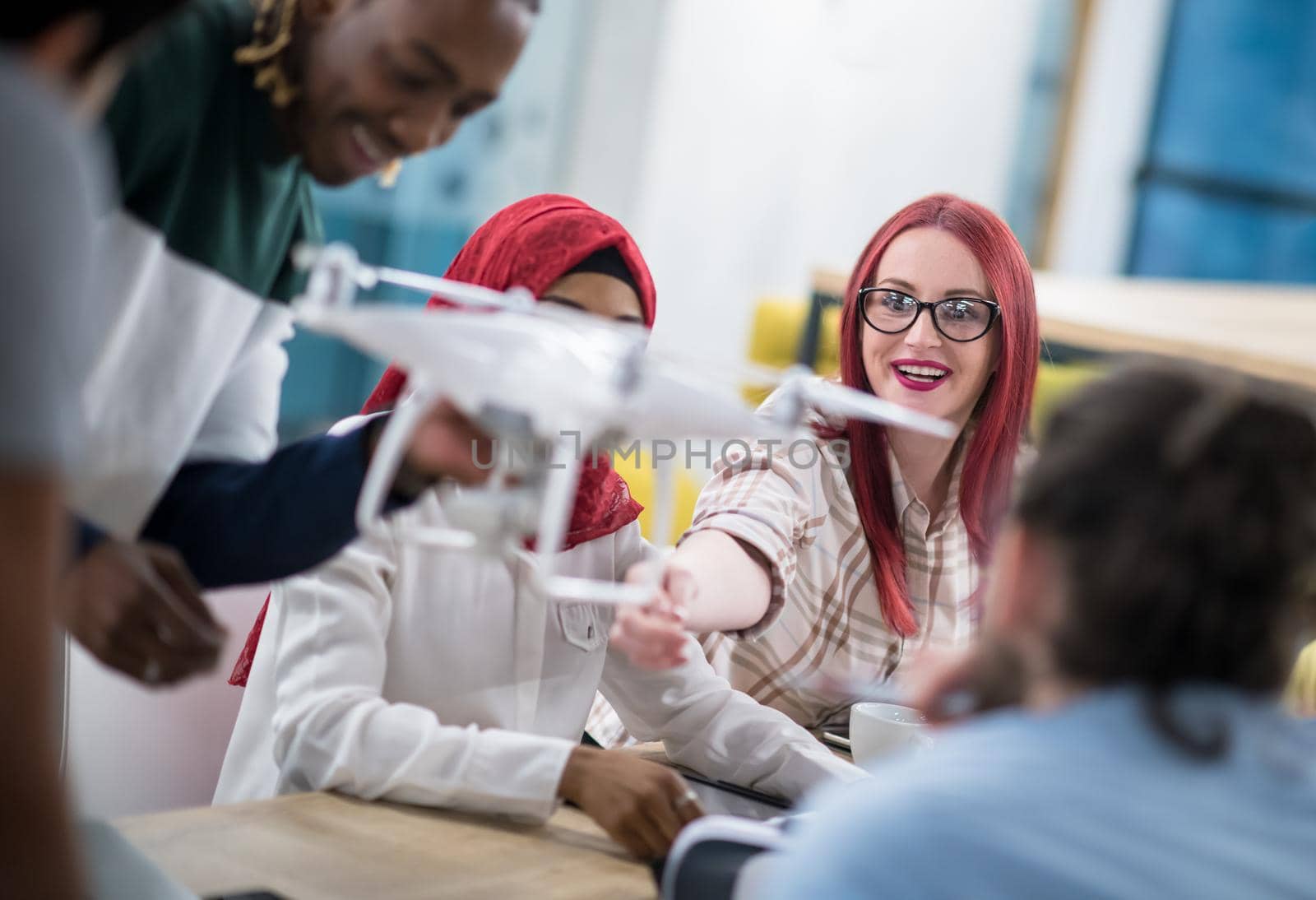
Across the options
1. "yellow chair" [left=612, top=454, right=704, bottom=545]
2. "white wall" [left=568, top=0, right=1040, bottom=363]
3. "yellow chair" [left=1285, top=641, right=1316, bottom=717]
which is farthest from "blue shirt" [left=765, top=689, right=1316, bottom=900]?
"white wall" [left=568, top=0, right=1040, bottom=363]

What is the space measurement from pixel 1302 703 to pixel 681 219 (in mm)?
3661

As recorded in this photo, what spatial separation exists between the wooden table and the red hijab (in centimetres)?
33

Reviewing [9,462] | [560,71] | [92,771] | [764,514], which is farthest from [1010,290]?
[560,71]

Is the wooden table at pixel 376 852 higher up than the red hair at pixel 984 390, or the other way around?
the red hair at pixel 984 390

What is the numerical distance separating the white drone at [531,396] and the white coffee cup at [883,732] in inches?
16.8

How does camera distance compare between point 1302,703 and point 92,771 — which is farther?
point 1302,703

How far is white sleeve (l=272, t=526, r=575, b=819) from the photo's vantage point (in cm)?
103

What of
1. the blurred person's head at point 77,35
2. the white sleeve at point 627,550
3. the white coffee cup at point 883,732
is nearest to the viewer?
the blurred person's head at point 77,35

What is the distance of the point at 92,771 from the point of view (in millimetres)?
1042

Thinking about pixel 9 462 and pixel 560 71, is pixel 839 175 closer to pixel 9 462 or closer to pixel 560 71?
pixel 560 71

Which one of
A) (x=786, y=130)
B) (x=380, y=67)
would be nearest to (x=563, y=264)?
(x=380, y=67)

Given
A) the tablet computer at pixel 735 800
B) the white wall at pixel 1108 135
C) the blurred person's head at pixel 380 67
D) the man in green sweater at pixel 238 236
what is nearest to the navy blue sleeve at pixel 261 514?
the man in green sweater at pixel 238 236

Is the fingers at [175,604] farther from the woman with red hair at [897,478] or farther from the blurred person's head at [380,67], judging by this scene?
the woman with red hair at [897,478]

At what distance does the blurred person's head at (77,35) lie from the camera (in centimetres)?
52
